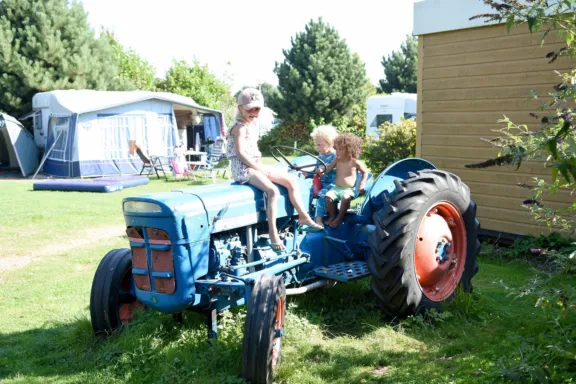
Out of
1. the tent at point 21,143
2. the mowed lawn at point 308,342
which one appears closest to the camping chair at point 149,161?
the tent at point 21,143

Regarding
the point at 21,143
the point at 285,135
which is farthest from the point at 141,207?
the point at 285,135

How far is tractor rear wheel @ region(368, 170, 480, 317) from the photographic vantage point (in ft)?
14.7

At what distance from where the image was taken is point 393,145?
10461mm

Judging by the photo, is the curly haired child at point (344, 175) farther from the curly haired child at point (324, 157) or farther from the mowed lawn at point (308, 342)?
the mowed lawn at point (308, 342)

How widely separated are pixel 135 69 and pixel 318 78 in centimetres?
1355

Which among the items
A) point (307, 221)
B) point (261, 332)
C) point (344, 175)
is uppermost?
point (344, 175)

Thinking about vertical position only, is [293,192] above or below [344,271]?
above

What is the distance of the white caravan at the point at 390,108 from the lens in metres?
25.9

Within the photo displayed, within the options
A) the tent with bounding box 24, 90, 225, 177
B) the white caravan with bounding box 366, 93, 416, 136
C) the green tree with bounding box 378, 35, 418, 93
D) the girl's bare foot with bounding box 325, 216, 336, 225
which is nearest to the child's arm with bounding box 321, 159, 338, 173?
the girl's bare foot with bounding box 325, 216, 336, 225

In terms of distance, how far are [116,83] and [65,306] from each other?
2422cm

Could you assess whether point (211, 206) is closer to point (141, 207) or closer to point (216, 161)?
point (141, 207)

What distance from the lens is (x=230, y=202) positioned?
4.32 m

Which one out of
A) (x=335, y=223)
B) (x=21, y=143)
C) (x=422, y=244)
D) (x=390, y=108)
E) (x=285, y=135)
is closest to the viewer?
(x=422, y=244)

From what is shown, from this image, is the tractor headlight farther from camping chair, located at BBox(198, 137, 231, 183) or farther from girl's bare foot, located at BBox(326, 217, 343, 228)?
camping chair, located at BBox(198, 137, 231, 183)
